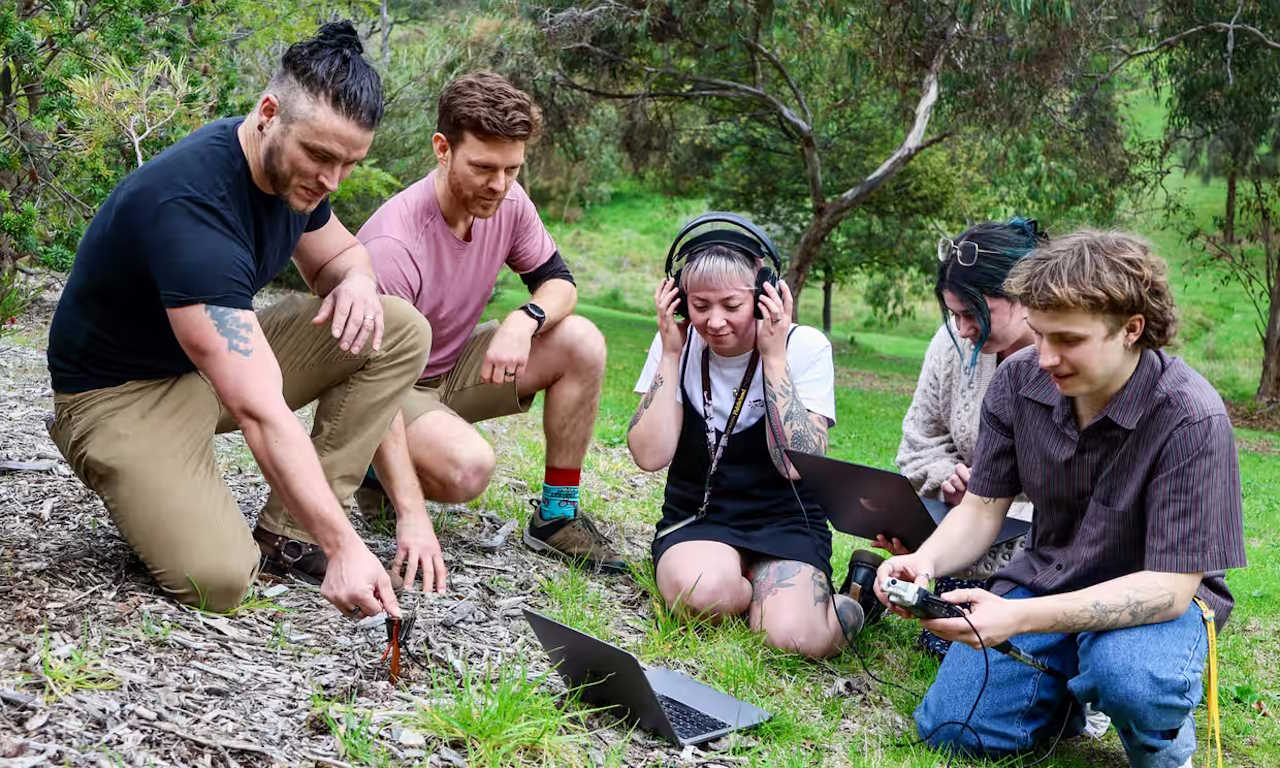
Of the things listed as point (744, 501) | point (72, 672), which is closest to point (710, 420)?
point (744, 501)

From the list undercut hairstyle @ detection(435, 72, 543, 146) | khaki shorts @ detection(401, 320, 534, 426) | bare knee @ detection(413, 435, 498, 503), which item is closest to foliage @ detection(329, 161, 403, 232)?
khaki shorts @ detection(401, 320, 534, 426)

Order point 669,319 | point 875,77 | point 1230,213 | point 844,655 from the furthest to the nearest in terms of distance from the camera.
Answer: point 1230,213, point 875,77, point 669,319, point 844,655

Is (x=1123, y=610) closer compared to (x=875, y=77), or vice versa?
(x=1123, y=610)

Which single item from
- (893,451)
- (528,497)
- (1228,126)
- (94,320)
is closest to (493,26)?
(893,451)

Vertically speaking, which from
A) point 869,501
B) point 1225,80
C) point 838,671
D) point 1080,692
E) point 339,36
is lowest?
point 838,671

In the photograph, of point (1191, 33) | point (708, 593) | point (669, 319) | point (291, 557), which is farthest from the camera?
point (1191, 33)

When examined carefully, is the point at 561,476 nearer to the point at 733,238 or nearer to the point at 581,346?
the point at 581,346

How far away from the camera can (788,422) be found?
423cm

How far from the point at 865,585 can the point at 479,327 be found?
1.93 metres

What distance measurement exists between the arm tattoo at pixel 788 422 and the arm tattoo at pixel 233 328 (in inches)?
75.9

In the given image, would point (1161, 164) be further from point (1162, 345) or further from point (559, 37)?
point (1162, 345)

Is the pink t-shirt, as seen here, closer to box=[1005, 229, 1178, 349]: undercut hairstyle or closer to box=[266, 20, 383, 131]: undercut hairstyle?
box=[266, 20, 383, 131]: undercut hairstyle

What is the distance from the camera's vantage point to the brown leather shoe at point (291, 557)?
3922 millimetres

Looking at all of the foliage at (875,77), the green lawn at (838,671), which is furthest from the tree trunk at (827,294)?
the green lawn at (838,671)
